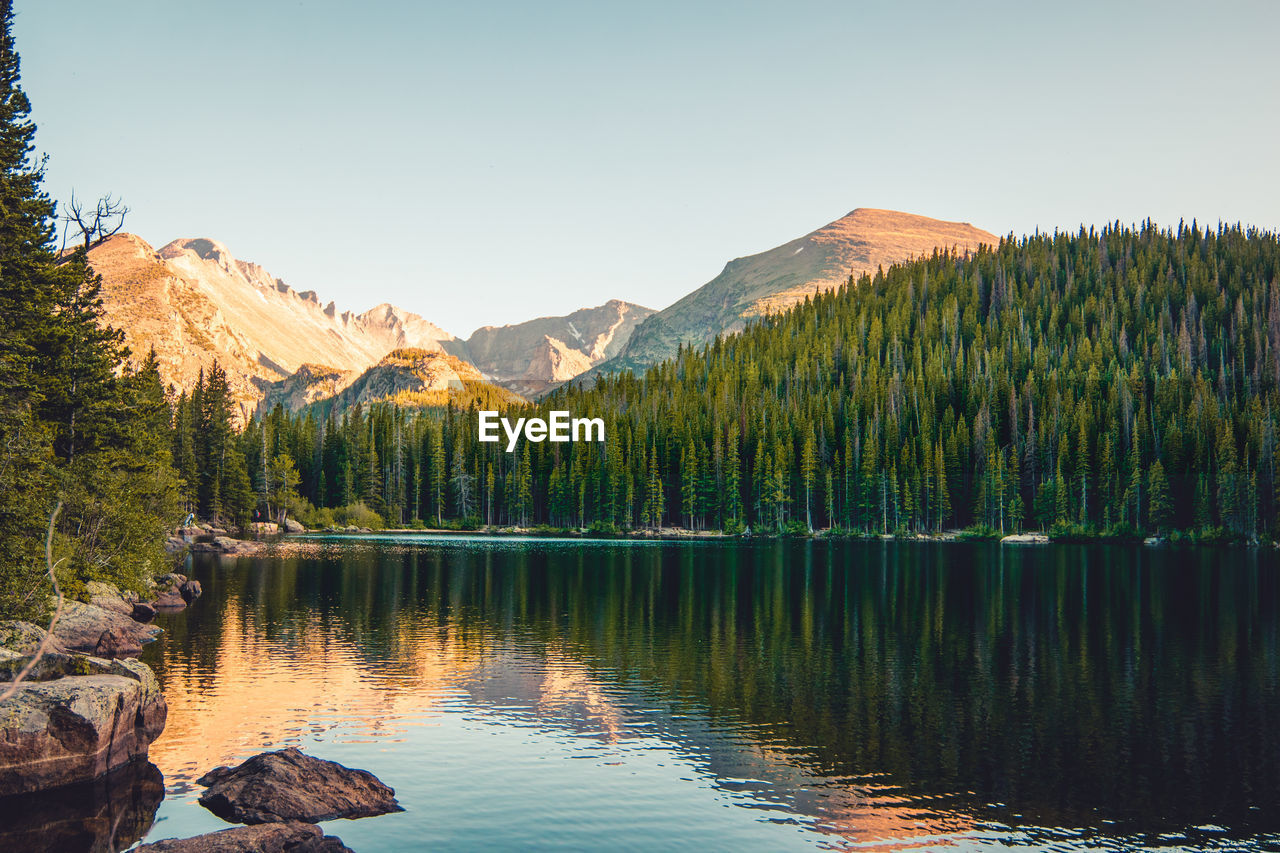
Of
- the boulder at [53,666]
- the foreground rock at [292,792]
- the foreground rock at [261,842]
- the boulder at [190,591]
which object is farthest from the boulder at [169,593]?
the foreground rock at [261,842]

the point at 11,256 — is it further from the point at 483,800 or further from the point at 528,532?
the point at 528,532

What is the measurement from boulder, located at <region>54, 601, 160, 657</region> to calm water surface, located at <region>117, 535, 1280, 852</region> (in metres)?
2.03

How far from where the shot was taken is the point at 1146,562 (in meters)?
114

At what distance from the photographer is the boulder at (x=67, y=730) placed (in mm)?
27031

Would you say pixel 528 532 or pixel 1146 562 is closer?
pixel 1146 562

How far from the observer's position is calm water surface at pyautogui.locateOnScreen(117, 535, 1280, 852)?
25641 millimetres

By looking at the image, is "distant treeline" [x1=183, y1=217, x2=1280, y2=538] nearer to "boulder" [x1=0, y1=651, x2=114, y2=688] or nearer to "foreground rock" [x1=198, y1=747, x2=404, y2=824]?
"boulder" [x1=0, y1=651, x2=114, y2=688]

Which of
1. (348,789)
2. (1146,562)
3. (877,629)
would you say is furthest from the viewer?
(1146,562)

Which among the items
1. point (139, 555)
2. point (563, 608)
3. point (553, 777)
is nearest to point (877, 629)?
point (563, 608)

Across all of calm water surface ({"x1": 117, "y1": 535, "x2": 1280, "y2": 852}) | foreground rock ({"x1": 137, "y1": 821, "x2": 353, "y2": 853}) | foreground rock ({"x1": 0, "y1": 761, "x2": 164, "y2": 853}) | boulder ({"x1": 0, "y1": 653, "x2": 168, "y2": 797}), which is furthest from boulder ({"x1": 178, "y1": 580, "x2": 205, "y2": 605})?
foreground rock ({"x1": 137, "y1": 821, "x2": 353, "y2": 853})

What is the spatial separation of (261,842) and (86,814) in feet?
25.8

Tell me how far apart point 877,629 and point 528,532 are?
140 metres

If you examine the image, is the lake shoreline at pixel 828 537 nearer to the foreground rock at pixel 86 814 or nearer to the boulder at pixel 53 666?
the boulder at pixel 53 666

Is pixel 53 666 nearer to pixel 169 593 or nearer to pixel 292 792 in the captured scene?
pixel 292 792
